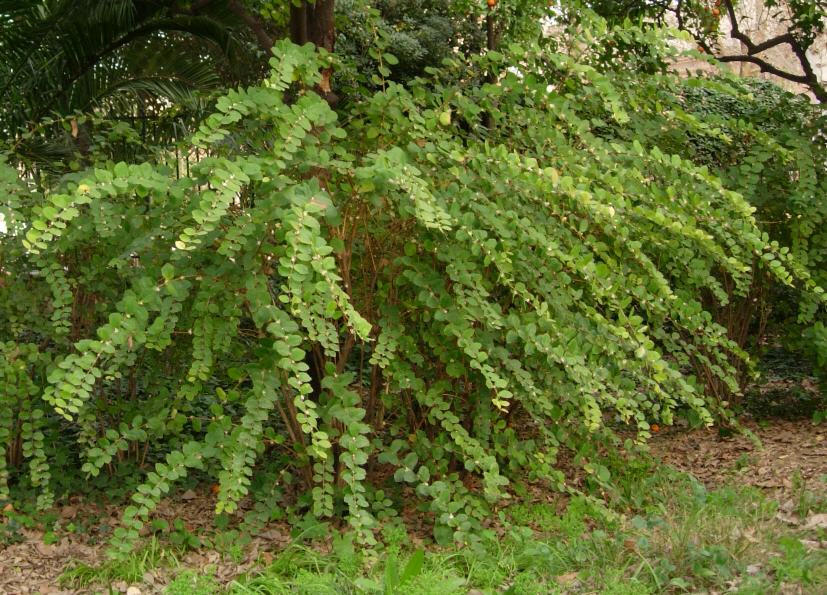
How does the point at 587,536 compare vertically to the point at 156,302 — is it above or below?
below

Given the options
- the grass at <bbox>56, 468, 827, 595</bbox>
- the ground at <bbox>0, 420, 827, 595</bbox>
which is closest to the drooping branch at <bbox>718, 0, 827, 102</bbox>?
the ground at <bbox>0, 420, 827, 595</bbox>

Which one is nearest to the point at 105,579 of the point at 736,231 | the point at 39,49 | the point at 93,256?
the point at 93,256

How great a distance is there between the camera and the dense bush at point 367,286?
3.21 metres

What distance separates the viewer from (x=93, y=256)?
13.2 feet

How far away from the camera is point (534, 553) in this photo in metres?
3.48

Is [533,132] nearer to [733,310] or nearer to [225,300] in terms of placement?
[225,300]

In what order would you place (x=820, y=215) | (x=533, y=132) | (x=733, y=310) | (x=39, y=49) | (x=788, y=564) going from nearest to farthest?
(x=788, y=564) < (x=533, y=132) < (x=820, y=215) < (x=733, y=310) < (x=39, y=49)

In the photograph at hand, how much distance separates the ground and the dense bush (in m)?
0.20

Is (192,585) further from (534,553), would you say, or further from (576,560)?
(576,560)

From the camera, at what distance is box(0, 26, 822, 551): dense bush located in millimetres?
3213

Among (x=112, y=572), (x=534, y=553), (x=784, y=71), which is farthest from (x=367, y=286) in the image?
(x=784, y=71)

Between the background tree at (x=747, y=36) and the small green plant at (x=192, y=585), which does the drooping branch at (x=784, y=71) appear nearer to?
the background tree at (x=747, y=36)

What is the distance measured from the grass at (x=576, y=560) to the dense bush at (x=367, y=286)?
7.0 inches

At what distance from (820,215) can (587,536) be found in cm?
253
